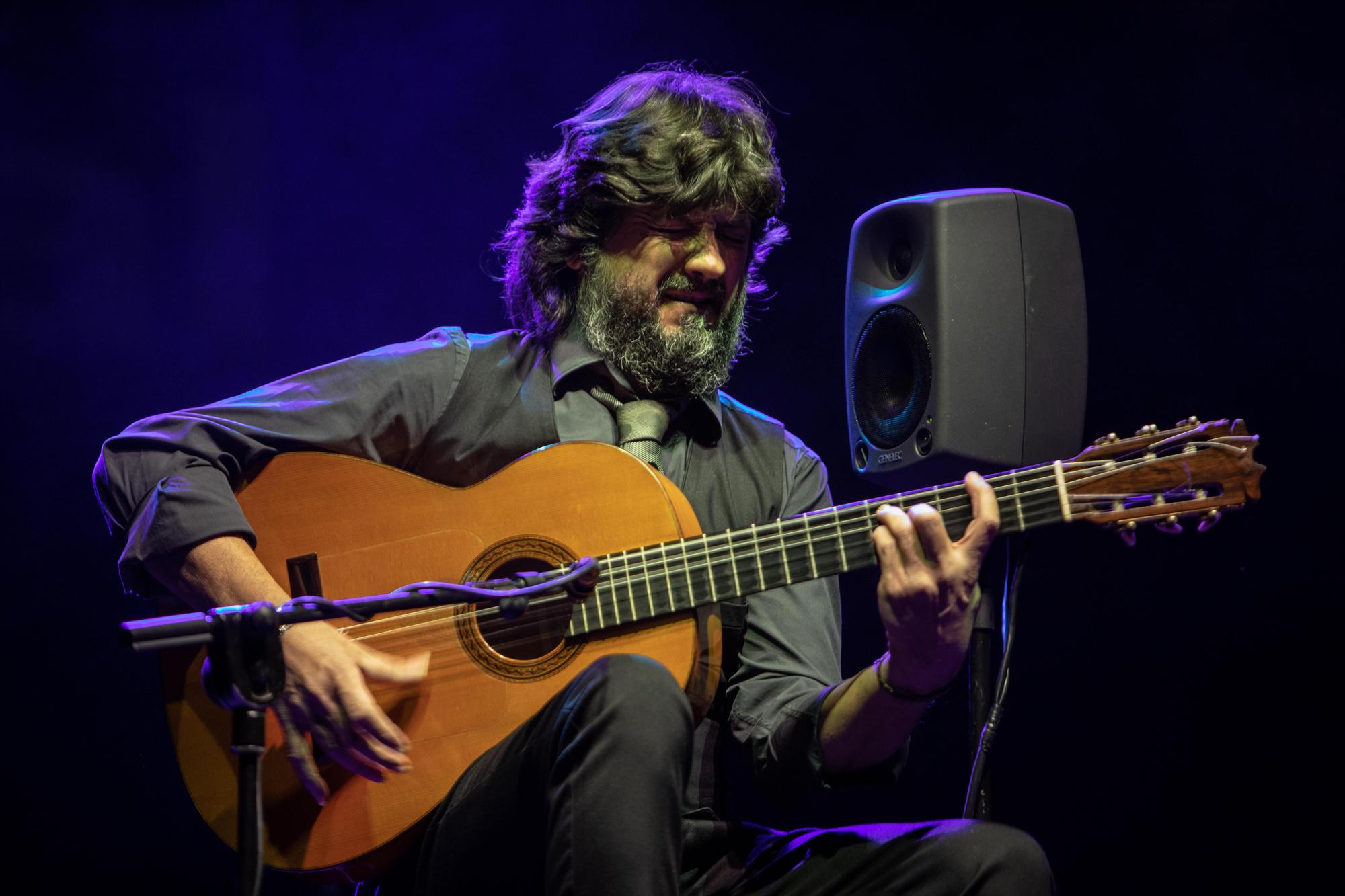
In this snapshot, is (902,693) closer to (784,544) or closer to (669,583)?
(784,544)

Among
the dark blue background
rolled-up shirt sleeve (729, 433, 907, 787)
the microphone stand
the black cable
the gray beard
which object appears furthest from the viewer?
the dark blue background

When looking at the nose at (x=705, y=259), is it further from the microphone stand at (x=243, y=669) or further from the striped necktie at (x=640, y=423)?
the microphone stand at (x=243, y=669)

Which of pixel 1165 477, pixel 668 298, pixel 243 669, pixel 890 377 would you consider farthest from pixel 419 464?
pixel 1165 477

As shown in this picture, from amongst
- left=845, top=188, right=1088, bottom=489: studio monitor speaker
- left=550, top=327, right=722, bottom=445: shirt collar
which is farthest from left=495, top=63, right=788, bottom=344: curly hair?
left=845, top=188, right=1088, bottom=489: studio monitor speaker

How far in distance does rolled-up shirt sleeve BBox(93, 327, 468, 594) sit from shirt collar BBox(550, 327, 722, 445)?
0.23 metres

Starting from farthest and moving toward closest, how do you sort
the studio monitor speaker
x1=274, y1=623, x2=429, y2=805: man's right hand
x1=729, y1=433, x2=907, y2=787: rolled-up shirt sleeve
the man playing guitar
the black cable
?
the studio monitor speaker, the black cable, x1=729, y1=433, x2=907, y2=787: rolled-up shirt sleeve, x1=274, y1=623, x2=429, y2=805: man's right hand, the man playing guitar

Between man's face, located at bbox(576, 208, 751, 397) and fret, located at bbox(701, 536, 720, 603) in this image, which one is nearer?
fret, located at bbox(701, 536, 720, 603)

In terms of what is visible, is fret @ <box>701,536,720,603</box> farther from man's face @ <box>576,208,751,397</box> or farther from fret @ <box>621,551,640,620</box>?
man's face @ <box>576,208,751,397</box>

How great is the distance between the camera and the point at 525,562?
2.03 metres

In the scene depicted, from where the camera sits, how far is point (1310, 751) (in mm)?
3104

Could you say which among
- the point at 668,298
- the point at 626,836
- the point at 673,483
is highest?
the point at 668,298

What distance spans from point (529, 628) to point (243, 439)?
701 mm

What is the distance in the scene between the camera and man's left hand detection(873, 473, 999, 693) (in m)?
1.83

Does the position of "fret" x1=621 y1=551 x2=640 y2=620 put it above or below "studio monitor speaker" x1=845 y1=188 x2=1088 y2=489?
below
